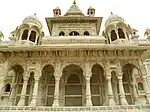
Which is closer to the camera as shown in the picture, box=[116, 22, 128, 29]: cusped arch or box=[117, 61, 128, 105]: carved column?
box=[117, 61, 128, 105]: carved column

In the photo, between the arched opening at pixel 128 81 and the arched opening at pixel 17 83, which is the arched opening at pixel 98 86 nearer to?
the arched opening at pixel 128 81

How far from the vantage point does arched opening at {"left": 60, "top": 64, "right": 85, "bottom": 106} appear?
14.9 metres

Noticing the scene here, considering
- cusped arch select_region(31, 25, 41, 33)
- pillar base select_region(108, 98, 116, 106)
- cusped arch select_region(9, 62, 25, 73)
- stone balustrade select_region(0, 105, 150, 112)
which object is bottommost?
stone balustrade select_region(0, 105, 150, 112)

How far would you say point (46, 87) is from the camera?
1548 cm

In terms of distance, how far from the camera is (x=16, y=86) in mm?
15391

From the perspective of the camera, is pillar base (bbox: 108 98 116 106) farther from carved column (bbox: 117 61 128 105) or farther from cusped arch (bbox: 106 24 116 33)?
cusped arch (bbox: 106 24 116 33)

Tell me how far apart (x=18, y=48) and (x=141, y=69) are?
9030 mm

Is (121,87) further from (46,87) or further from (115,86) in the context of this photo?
(46,87)

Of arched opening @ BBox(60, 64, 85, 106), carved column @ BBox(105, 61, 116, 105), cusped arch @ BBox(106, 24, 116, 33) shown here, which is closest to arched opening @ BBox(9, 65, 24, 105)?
arched opening @ BBox(60, 64, 85, 106)

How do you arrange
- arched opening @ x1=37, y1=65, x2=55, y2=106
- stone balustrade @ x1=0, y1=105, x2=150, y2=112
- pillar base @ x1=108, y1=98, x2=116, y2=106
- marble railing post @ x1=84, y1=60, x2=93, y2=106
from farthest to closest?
arched opening @ x1=37, y1=65, x2=55, y2=106, marble railing post @ x1=84, y1=60, x2=93, y2=106, pillar base @ x1=108, y1=98, x2=116, y2=106, stone balustrade @ x1=0, y1=105, x2=150, y2=112

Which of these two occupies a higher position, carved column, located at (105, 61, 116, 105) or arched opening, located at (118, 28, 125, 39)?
arched opening, located at (118, 28, 125, 39)

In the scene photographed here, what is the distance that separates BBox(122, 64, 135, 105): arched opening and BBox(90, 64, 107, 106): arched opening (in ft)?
5.78

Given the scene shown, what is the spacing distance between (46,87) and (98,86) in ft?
13.1

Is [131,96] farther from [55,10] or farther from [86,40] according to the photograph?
[55,10]
